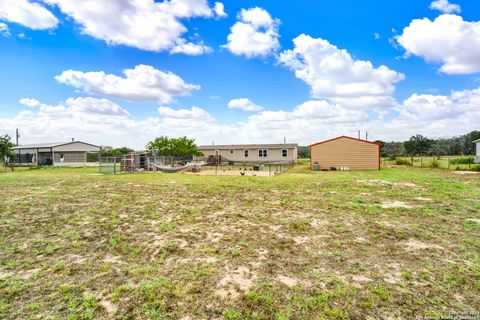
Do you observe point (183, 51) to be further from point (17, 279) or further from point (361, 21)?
point (17, 279)

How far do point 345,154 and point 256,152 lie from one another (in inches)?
542

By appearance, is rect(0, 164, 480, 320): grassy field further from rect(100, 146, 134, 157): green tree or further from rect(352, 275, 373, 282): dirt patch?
rect(100, 146, 134, 157): green tree

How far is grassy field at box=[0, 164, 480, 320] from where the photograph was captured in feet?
9.37

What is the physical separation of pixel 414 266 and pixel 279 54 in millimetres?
18864

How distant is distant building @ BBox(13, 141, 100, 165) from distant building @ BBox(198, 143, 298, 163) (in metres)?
15.2

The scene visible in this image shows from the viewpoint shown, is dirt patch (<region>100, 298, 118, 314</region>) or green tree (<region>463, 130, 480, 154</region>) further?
green tree (<region>463, 130, 480, 154</region>)

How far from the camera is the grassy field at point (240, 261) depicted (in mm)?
2855

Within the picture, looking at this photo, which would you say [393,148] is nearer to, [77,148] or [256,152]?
[256,152]

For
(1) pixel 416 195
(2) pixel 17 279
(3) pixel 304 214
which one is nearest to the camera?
(2) pixel 17 279

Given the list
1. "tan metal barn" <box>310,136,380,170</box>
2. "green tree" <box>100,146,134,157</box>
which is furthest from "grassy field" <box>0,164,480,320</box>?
"green tree" <box>100,146,134,157</box>

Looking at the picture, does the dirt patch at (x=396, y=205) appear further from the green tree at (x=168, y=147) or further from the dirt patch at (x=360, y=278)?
the green tree at (x=168, y=147)

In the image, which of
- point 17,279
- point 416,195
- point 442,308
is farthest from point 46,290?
point 416,195

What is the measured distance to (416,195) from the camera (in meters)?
9.24

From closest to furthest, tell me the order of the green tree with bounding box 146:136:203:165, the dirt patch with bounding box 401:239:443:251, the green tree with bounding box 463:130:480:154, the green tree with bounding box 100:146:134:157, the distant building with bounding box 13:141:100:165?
the dirt patch with bounding box 401:239:443:251 → the green tree with bounding box 146:136:203:165 → the distant building with bounding box 13:141:100:165 → the green tree with bounding box 100:146:134:157 → the green tree with bounding box 463:130:480:154
